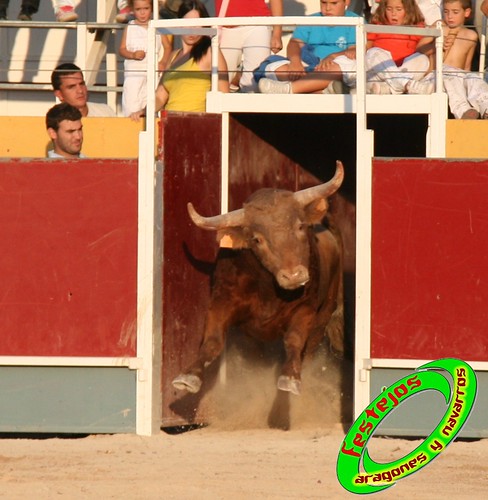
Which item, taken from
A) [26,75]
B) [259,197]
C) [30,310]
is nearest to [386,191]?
[259,197]

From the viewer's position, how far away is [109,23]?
45.5 ft

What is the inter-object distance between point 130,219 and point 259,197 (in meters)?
0.89

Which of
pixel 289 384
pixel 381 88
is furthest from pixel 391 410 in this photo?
pixel 381 88

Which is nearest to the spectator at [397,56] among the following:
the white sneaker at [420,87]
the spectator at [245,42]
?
the white sneaker at [420,87]

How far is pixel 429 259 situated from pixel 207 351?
154 centimetres

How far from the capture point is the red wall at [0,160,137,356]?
33.2 ft

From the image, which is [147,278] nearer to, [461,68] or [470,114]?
[470,114]

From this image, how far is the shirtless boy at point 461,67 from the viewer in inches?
462

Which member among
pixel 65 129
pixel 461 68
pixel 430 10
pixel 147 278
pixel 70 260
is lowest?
pixel 147 278

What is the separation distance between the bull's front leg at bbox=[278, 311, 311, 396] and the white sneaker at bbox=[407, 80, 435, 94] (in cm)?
193

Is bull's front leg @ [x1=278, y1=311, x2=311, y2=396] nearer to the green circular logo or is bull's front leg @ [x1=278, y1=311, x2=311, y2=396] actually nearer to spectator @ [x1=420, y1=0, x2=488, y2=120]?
the green circular logo

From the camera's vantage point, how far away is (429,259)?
396 inches

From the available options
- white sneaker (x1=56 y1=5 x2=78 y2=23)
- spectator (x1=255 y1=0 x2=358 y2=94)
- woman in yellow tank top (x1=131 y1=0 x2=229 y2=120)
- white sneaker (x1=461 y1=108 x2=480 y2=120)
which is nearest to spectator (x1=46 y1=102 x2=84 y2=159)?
woman in yellow tank top (x1=131 y1=0 x2=229 y2=120)

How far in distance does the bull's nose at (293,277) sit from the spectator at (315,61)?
1700mm
